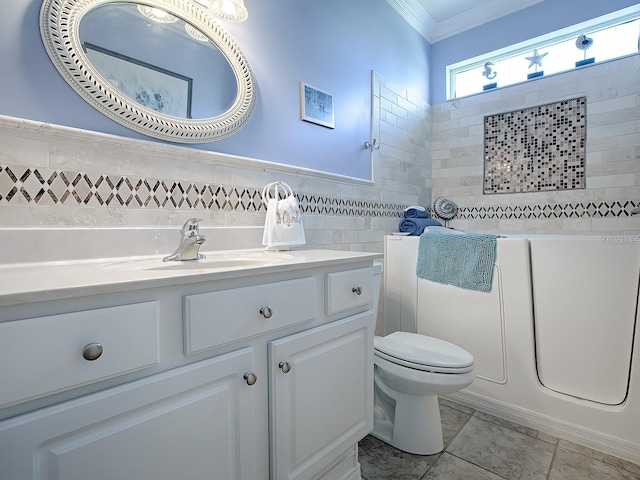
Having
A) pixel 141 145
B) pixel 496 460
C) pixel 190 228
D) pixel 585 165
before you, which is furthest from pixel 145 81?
pixel 585 165

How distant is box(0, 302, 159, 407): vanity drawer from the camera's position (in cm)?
54

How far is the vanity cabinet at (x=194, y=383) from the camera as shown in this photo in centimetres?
57

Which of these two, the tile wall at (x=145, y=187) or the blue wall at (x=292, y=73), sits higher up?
the blue wall at (x=292, y=73)

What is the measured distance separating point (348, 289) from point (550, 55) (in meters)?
2.54

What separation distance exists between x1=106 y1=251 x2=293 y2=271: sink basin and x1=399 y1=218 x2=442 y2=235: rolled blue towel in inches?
52.8

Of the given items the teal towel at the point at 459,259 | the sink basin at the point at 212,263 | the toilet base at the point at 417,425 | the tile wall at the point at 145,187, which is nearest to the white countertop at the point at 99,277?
the sink basin at the point at 212,263

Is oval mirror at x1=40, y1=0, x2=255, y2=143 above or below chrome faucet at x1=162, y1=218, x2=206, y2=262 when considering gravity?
above

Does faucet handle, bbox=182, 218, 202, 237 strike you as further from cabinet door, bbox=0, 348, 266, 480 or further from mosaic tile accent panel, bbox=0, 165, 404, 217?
cabinet door, bbox=0, 348, 266, 480

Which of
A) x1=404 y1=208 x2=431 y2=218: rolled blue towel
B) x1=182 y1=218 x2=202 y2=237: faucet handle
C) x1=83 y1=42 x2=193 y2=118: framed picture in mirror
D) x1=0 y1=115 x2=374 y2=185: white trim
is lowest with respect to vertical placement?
x1=182 y1=218 x2=202 y2=237: faucet handle

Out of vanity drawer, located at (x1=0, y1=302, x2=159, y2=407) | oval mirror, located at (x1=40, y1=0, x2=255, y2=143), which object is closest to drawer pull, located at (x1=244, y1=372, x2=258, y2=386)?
vanity drawer, located at (x1=0, y1=302, x2=159, y2=407)

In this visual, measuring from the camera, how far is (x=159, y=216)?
125cm

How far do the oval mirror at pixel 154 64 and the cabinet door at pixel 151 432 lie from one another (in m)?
0.91

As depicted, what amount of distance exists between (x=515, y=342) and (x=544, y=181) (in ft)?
4.25

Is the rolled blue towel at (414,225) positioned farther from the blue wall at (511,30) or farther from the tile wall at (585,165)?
the blue wall at (511,30)
